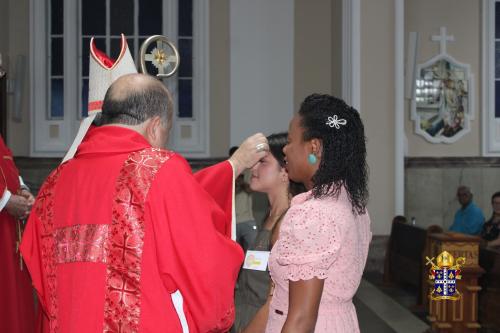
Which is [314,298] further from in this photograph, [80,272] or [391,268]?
[391,268]

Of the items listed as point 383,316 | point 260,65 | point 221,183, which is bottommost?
point 383,316

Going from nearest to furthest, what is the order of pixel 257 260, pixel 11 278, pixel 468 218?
1. pixel 257 260
2. pixel 11 278
3. pixel 468 218

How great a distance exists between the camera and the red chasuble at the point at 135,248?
2123mm

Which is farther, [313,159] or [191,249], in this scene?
[313,159]

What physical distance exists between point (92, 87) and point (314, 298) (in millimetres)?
1421

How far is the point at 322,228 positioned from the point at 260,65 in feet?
32.4

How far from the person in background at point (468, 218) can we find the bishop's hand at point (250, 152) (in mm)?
7312

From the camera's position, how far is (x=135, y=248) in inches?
85.0

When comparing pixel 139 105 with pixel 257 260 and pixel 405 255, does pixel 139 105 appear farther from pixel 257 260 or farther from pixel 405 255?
pixel 405 255

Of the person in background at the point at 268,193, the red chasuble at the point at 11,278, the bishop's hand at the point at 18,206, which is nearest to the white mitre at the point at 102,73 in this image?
the person in background at the point at 268,193

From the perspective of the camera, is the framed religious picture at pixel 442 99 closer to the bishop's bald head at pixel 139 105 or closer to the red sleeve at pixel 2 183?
the red sleeve at pixel 2 183

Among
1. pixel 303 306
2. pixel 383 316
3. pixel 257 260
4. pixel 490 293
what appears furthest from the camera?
pixel 383 316

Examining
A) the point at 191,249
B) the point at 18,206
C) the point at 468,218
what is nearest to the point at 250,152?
the point at 191,249

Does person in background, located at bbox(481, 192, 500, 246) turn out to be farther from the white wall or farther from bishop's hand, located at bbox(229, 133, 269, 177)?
bishop's hand, located at bbox(229, 133, 269, 177)
